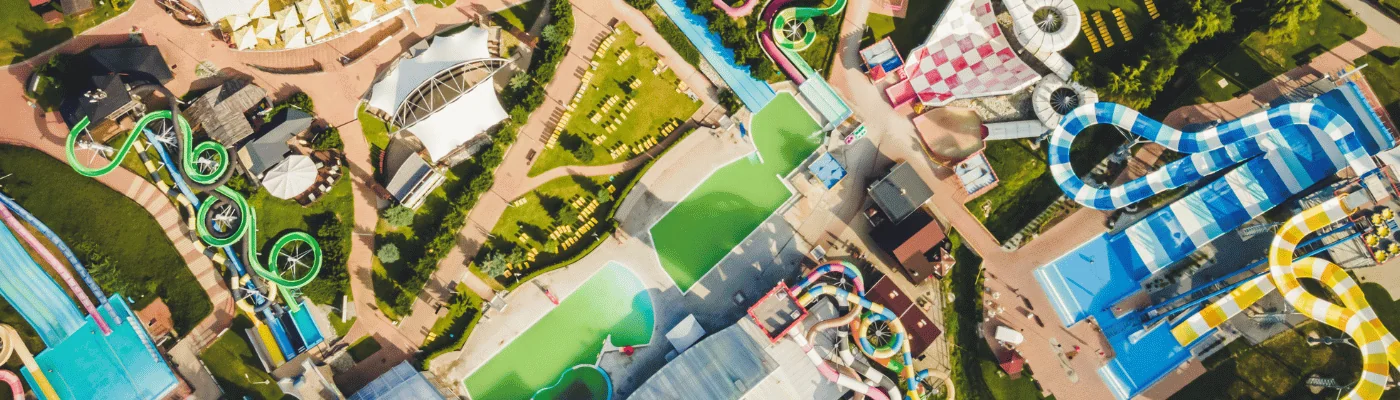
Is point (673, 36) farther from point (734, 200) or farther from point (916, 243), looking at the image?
point (916, 243)

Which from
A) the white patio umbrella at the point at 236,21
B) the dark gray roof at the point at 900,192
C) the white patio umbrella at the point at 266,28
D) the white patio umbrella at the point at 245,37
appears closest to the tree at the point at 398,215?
the white patio umbrella at the point at 266,28

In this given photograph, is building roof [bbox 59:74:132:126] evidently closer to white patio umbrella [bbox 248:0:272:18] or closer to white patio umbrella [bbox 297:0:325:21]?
white patio umbrella [bbox 248:0:272:18]

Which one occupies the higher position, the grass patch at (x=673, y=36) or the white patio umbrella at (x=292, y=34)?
the white patio umbrella at (x=292, y=34)

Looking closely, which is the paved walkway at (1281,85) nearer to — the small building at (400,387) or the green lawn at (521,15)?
the green lawn at (521,15)

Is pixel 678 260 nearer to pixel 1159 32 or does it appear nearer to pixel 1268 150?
pixel 1159 32

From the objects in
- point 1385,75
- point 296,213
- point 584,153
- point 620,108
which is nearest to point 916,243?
point 620,108
